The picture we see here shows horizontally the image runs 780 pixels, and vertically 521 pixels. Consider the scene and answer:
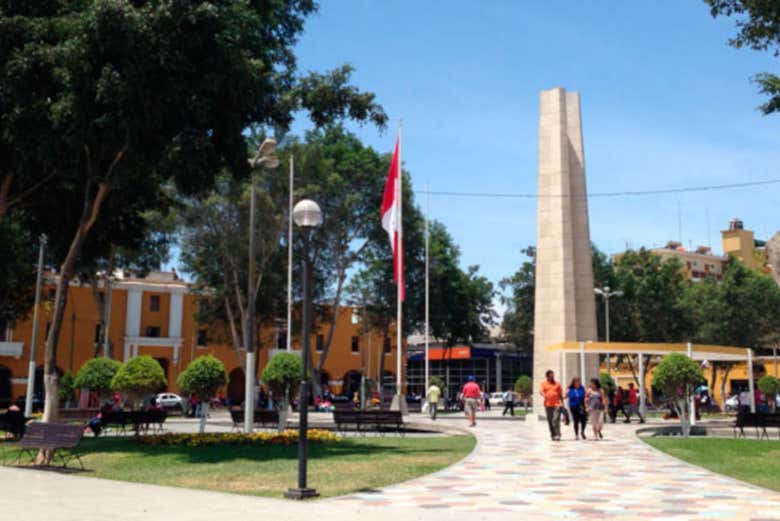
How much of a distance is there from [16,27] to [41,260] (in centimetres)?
1773

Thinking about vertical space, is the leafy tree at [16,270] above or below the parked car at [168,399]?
above

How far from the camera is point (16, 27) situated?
623 inches

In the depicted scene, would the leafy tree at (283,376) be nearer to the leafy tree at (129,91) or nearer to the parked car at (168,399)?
the leafy tree at (129,91)

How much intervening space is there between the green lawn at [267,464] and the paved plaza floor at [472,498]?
26.5 inches

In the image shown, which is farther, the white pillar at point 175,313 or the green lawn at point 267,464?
the white pillar at point 175,313

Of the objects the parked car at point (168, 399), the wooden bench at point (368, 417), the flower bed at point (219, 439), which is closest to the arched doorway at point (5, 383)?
the parked car at point (168, 399)

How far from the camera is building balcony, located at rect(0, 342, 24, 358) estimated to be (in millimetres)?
47969

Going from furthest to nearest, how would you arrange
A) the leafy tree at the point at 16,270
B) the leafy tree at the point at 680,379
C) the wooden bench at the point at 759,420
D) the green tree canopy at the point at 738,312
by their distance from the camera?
the green tree canopy at the point at 738,312 → the leafy tree at the point at 16,270 → the leafy tree at the point at 680,379 → the wooden bench at the point at 759,420

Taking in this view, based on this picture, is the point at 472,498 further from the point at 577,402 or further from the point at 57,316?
the point at 57,316

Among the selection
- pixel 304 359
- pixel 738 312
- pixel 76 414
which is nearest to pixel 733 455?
pixel 304 359

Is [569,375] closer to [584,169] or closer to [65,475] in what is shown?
[584,169]

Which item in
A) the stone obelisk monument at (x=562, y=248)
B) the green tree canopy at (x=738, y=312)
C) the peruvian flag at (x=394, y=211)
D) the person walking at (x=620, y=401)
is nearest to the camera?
the peruvian flag at (x=394, y=211)

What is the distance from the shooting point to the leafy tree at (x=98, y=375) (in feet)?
85.3

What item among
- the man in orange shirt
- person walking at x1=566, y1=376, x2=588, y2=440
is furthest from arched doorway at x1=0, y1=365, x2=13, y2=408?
person walking at x1=566, y1=376, x2=588, y2=440
